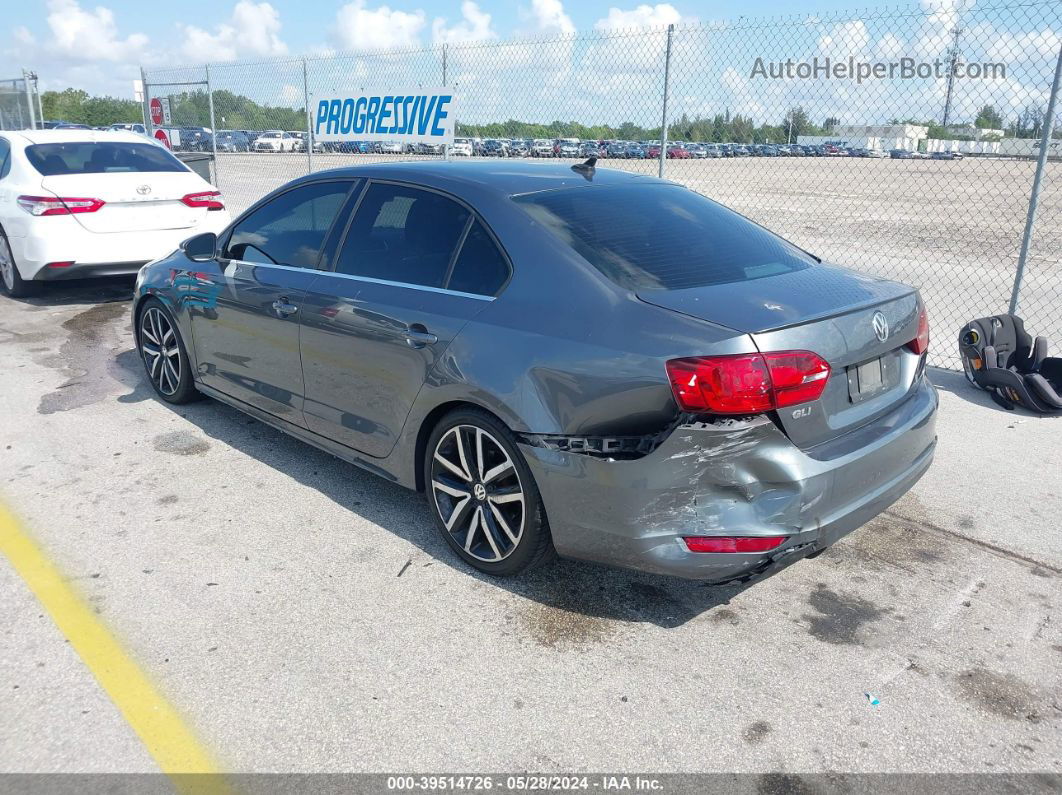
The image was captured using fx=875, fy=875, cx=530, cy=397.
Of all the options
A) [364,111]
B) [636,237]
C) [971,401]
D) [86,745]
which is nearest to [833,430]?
[636,237]

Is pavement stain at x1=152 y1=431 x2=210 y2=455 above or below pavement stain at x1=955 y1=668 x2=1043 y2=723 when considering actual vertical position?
above

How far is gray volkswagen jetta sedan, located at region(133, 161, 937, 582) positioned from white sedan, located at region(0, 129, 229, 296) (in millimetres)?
4542

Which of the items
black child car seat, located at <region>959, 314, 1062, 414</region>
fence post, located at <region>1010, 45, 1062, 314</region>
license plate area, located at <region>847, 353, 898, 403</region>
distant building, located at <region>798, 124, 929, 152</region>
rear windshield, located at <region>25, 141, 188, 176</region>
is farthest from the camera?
distant building, located at <region>798, 124, 929, 152</region>

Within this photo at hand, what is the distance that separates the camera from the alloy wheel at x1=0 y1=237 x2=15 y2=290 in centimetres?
888

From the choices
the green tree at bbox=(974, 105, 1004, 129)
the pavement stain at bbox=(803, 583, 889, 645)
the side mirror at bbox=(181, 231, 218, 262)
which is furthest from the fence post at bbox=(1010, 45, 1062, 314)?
the side mirror at bbox=(181, 231, 218, 262)

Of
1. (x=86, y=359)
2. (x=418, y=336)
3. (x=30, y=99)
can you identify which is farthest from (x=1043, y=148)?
(x=30, y=99)

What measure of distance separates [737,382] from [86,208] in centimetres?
749

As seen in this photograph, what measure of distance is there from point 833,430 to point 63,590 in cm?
303

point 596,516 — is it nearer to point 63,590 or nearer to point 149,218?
point 63,590

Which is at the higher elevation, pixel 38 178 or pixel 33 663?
pixel 38 178

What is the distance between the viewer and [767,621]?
335 centimetres

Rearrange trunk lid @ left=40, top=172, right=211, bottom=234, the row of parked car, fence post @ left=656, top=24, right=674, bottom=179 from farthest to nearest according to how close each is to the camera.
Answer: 1. the row of parked car
2. trunk lid @ left=40, top=172, right=211, bottom=234
3. fence post @ left=656, top=24, right=674, bottom=179

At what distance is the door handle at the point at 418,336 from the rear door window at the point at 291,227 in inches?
36.8

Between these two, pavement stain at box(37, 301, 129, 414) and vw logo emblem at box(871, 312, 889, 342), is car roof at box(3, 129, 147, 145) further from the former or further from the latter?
vw logo emblem at box(871, 312, 889, 342)
